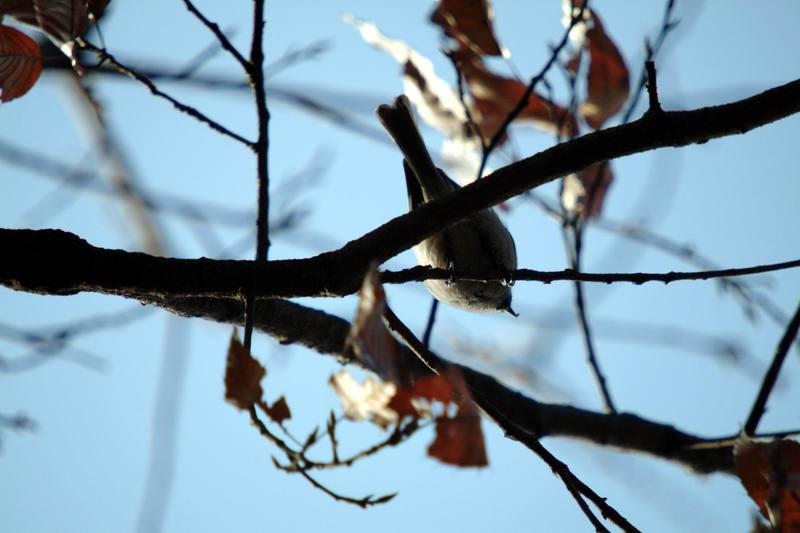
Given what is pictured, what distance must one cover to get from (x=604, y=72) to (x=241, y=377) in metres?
2.14

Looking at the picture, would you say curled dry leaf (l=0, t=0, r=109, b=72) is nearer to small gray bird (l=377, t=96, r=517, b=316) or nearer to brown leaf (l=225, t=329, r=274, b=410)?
brown leaf (l=225, t=329, r=274, b=410)

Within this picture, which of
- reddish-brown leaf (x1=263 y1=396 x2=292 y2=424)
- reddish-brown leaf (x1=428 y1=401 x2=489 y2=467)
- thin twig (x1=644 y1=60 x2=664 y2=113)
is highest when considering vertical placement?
thin twig (x1=644 y1=60 x2=664 y2=113)

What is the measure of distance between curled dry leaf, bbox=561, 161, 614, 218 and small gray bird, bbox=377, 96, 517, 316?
35cm

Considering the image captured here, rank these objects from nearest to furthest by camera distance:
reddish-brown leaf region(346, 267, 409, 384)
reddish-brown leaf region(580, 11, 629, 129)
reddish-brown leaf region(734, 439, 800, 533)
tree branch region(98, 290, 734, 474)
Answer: reddish-brown leaf region(346, 267, 409, 384), reddish-brown leaf region(734, 439, 800, 533), tree branch region(98, 290, 734, 474), reddish-brown leaf region(580, 11, 629, 129)

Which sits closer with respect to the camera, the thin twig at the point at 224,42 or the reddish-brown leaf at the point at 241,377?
the reddish-brown leaf at the point at 241,377

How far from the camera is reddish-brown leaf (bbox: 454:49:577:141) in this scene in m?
3.02

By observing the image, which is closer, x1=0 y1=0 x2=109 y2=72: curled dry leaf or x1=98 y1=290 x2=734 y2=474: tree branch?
x1=0 y1=0 x2=109 y2=72: curled dry leaf

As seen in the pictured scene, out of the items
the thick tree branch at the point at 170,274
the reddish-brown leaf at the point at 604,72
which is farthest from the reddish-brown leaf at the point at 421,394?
the reddish-brown leaf at the point at 604,72

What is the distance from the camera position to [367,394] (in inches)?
64.9

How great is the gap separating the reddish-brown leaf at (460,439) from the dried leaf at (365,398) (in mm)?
121

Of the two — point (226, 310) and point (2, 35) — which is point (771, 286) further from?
point (2, 35)

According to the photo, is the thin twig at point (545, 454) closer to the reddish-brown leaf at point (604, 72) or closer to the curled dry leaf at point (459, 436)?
the curled dry leaf at point (459, 436)

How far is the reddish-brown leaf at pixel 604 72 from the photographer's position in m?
2.96

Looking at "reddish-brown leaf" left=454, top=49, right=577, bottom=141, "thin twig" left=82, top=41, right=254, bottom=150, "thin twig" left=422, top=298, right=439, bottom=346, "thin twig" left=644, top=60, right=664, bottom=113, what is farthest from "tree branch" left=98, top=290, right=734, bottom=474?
"thin twig" left=644, top=60, right=664, bottom=113
